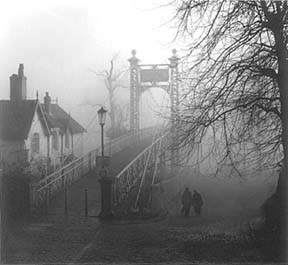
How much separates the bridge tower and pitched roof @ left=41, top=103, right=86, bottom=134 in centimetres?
334

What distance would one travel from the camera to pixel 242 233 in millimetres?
9539

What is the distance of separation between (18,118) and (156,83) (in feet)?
21.5

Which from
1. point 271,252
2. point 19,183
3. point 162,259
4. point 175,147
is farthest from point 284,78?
point 19,183

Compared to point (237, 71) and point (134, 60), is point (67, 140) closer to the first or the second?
point (134, 60)

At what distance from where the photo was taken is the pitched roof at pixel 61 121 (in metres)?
24.8

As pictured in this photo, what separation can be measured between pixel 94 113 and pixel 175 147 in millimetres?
13755

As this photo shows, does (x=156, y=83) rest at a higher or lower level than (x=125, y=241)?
higher

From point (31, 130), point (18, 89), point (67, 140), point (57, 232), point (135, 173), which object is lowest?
point (57, 232)

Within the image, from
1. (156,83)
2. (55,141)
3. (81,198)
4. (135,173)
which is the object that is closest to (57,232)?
(81,198)

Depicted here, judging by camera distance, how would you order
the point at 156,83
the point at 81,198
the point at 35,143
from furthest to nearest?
the point at 35,143
the point at 156,83
the point at 81,198

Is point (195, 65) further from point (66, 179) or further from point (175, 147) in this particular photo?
point (66, 179)

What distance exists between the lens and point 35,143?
2172 centimetres

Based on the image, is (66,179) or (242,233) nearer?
(242,233)

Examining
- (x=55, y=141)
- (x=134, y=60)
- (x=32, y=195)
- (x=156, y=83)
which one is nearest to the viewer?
(x=32, y=195)
